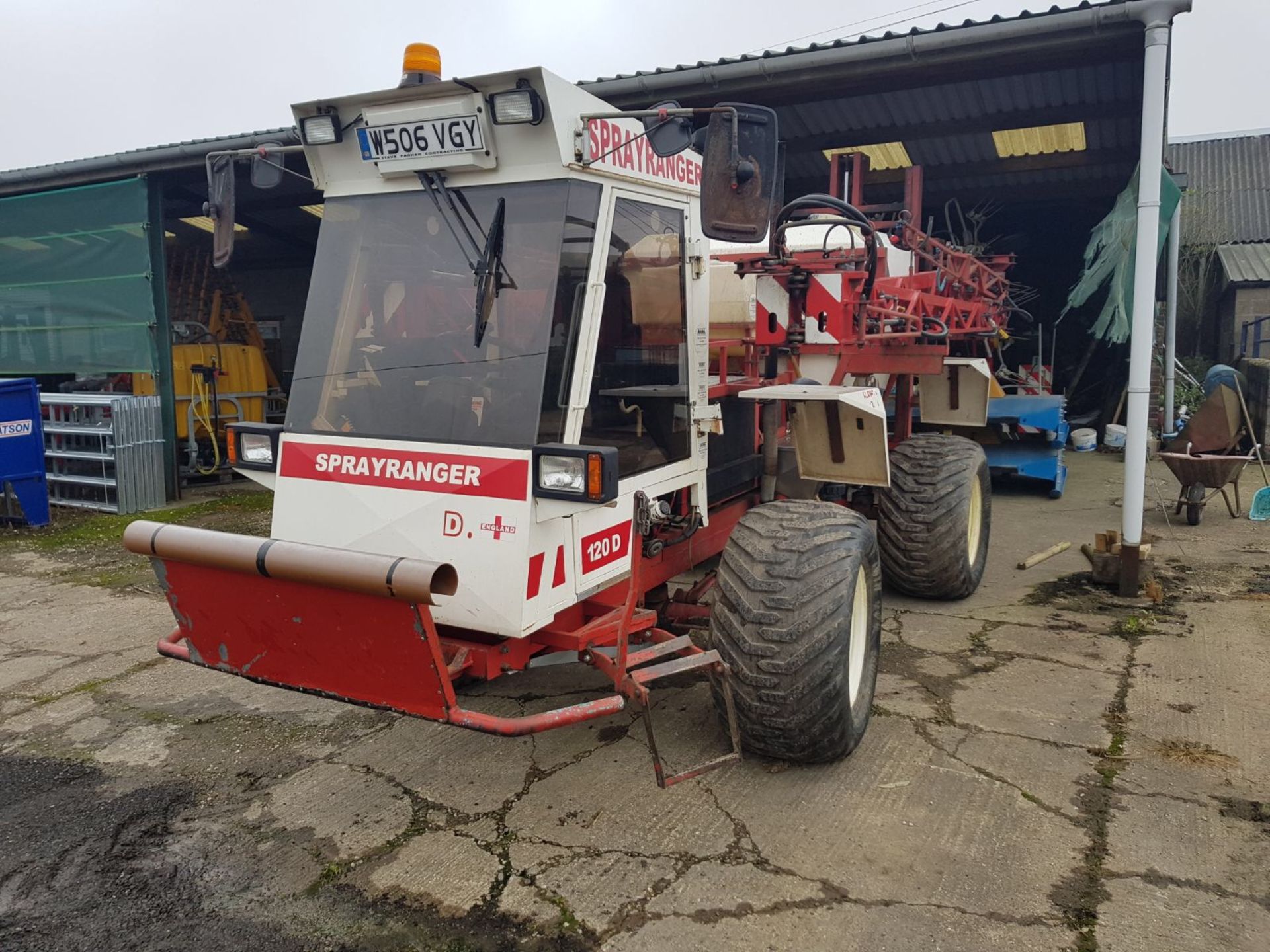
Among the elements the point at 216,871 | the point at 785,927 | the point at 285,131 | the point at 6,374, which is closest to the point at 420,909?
the point at 216,871

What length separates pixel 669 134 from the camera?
9.48ft

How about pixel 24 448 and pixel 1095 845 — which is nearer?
pixel 1095 845

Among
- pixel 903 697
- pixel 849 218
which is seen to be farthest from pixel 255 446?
pixel 849 218

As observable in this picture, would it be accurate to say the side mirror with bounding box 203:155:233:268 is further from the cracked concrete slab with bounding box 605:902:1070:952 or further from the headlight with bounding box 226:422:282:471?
the cracked concrete slab with bounding box 605:902:1070:952

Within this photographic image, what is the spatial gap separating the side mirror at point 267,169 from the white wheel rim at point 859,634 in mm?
2757

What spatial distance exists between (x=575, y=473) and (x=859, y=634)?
5.24ft

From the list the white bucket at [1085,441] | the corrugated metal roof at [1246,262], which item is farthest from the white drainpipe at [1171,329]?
the corrugated metal roof at [1246,262]

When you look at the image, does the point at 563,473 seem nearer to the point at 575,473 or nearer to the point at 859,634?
the point at 575,473

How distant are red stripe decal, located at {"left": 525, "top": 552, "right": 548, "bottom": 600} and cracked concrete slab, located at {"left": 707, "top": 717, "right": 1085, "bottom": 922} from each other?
1124 mm

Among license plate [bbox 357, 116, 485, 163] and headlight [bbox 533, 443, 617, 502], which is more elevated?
license plate [bbox 357, 116, 485, 163]

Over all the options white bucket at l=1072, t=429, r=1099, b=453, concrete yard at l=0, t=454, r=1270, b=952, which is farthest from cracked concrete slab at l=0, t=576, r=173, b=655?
white bucket at l=1072, t=429, r=1099, b=453

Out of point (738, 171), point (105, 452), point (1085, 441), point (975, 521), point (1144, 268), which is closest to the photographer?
point (738, 171)

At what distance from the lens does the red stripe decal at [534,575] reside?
2861 millimetres

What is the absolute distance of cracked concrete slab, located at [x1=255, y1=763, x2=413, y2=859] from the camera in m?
3.18
